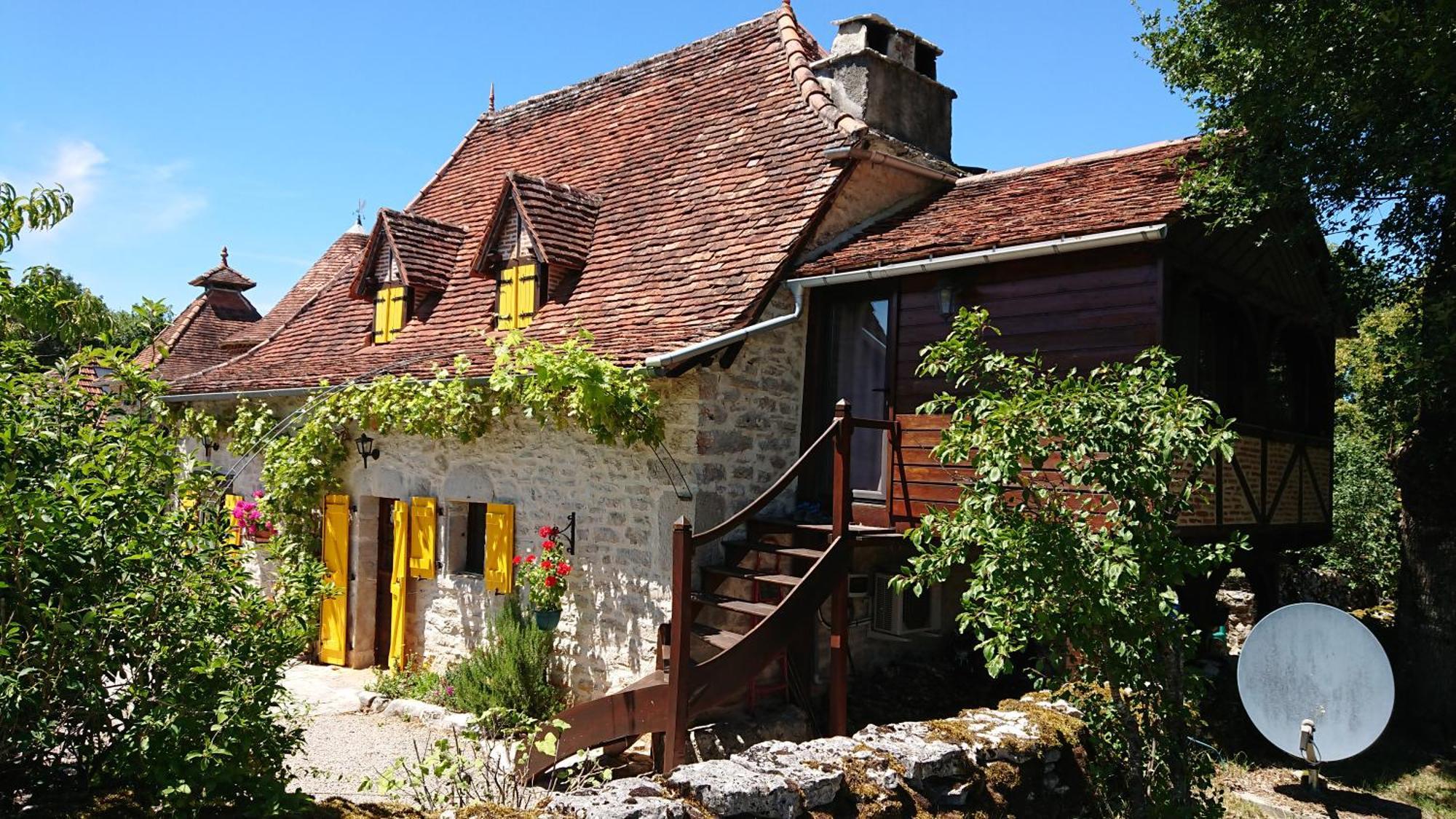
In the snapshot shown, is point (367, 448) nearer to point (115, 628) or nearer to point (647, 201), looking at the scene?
point (647, 201)

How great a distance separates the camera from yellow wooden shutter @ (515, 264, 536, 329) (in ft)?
33.8

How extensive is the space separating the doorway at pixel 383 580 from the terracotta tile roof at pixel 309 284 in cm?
725

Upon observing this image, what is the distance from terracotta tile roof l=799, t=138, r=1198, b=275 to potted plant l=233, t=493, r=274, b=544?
4.78 metres

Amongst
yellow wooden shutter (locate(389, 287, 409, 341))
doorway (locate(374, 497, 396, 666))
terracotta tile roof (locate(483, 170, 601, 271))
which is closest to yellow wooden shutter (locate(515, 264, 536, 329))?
terracotta tile roof (locate(483, 170, 601, 271))

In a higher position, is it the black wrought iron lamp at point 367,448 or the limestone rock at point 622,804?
the black wrought iron lamp at point 367,448

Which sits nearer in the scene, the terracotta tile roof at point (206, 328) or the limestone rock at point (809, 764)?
the limestone rock at point (809, 764)

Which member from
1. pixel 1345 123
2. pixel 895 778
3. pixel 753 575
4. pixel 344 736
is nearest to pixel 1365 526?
pixel 1345 123

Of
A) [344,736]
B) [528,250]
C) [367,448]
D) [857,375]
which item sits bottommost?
[344,736]

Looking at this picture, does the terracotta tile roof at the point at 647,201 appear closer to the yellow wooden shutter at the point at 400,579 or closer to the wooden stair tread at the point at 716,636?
the yellow wooden shutter at the point at 400,579

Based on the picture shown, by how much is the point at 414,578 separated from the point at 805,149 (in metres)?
5.98

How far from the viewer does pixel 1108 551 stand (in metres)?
4.60

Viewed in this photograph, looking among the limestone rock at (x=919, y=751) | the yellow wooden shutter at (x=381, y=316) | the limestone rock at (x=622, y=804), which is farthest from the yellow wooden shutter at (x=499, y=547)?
the limestone rock at (x=622, y=804)

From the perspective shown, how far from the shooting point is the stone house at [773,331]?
7695 mm

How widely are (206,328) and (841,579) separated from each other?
19.5 m
